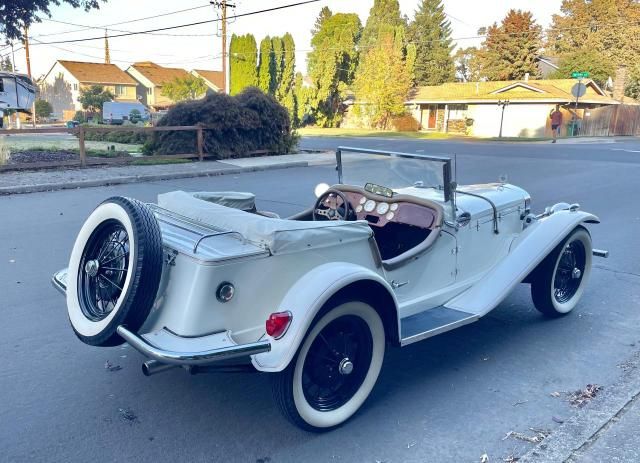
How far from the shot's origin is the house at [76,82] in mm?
62719

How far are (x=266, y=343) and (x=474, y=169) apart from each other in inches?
554

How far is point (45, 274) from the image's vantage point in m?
5.45

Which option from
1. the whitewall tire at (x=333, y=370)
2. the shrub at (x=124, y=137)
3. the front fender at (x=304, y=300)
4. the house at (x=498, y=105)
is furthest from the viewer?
the house at (x=498, y=105)

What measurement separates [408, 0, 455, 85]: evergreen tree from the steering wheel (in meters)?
58.5

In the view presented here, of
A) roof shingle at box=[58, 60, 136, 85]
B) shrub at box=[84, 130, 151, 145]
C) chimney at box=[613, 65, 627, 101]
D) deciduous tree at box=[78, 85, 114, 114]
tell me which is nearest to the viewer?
shrub at box=[84, 130, 151, 145]

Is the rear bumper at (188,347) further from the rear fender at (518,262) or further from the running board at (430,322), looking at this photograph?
the rear fender at (518,262)

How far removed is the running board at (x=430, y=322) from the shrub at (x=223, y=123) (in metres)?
13.8

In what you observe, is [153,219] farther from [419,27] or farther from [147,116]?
[419,27]

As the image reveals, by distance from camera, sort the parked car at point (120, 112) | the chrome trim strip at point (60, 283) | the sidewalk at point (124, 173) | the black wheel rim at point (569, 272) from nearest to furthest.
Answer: the chrome trim strip at point (60, 283)
the black wheel rim at point (569, 272)
the sidewalk at point (124, 173)
the parked car at point (120, 112)

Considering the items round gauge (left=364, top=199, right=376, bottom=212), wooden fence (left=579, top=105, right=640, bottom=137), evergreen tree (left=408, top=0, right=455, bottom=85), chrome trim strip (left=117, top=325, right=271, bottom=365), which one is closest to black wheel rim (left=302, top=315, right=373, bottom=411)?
chrome trim strip (left=117, top=325, right=271, bottom=365)

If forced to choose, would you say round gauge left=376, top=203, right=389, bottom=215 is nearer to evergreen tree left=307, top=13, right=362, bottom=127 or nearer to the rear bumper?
the rear bumper

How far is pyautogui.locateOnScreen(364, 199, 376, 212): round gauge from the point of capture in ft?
13.3

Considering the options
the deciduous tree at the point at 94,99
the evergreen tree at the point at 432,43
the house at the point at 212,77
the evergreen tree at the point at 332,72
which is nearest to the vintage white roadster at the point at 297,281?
the evergreen tree at the point at 332,72

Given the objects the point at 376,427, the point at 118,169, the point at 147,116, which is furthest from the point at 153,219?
the point at 147,116
